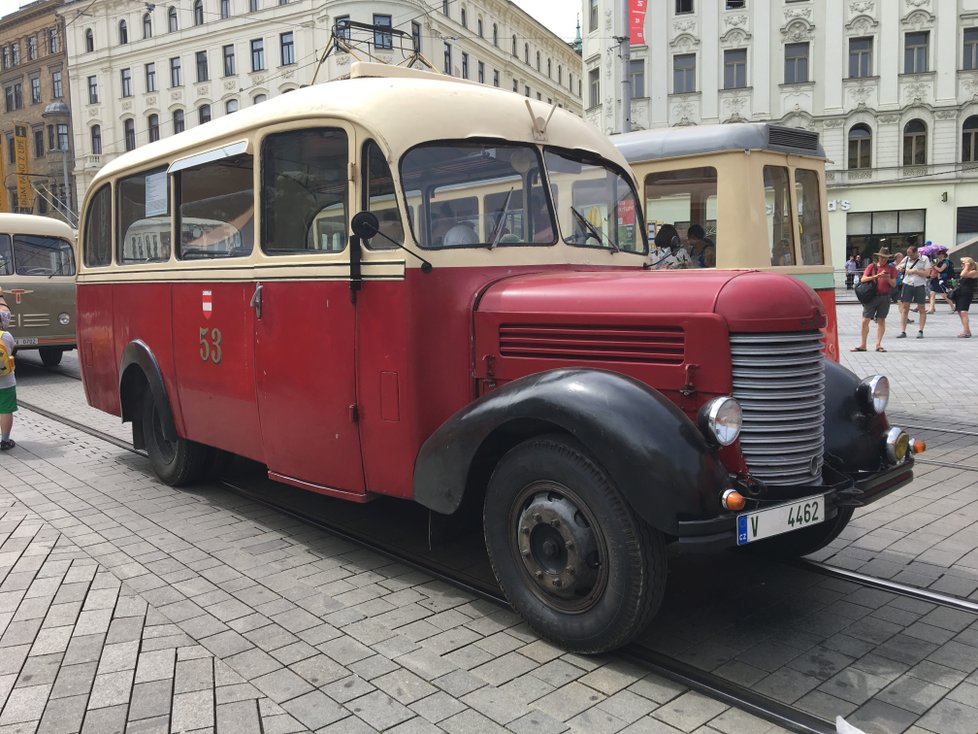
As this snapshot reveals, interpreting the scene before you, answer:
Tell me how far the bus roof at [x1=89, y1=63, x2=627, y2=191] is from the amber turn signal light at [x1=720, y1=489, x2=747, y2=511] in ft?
7.61

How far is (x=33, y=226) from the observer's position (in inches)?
575

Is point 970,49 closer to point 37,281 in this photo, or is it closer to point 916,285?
point 916,285

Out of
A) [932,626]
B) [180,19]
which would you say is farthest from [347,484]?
[180,19]

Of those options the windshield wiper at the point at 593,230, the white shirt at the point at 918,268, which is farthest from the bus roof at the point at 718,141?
the white shirt at the point at 918,268

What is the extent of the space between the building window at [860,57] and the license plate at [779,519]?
1479 inches

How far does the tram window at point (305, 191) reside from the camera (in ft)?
15.3

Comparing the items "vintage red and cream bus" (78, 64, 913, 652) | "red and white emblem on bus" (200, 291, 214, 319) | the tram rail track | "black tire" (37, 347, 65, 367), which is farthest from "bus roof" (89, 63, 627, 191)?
"black tire" (37, 347, 65, 367)

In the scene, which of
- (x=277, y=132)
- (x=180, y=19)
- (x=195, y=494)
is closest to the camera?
(x=277, y=132)

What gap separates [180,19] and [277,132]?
51.1 metres

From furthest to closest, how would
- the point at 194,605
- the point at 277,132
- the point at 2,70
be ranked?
the point at 2,70, the point at 277,132, the point at 194,605

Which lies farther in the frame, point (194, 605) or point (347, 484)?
point (347, 484)

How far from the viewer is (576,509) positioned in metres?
3.66

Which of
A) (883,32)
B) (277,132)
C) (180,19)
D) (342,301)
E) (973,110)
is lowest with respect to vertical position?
(342,301)

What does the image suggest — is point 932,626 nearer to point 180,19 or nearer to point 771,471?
point 771,471
